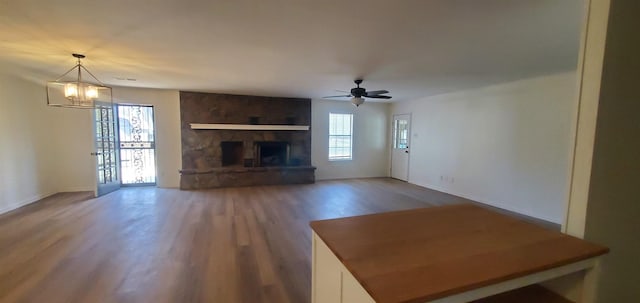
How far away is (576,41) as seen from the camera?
2643mm

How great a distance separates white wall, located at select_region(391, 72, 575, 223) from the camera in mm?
4023

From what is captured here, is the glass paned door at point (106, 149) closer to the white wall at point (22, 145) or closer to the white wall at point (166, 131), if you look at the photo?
the white wall at point (166, 131)

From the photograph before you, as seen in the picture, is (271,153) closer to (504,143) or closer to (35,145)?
(35,145)

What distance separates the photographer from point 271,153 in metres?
7.11

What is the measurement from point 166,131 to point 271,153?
8.32ft

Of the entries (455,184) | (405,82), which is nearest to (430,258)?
(405,82)

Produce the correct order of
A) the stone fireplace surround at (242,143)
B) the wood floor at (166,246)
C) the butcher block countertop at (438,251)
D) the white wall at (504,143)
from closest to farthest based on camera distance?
the butcher block countertop at (438,251)
the wood floor at (166,246)
the white wall at (504,143)
the stone fireplace surround at (242,143)

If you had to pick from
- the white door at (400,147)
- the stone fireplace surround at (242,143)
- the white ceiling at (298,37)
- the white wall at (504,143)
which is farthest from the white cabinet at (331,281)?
the white door at (400,147)

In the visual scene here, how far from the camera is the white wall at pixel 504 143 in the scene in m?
4.02

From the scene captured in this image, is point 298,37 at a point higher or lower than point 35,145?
higher

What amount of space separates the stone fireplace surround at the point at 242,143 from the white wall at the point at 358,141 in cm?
29

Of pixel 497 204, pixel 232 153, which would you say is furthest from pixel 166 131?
pixel 497 204

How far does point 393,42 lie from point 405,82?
218 cm

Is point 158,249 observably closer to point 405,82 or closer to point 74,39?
point 74,39
